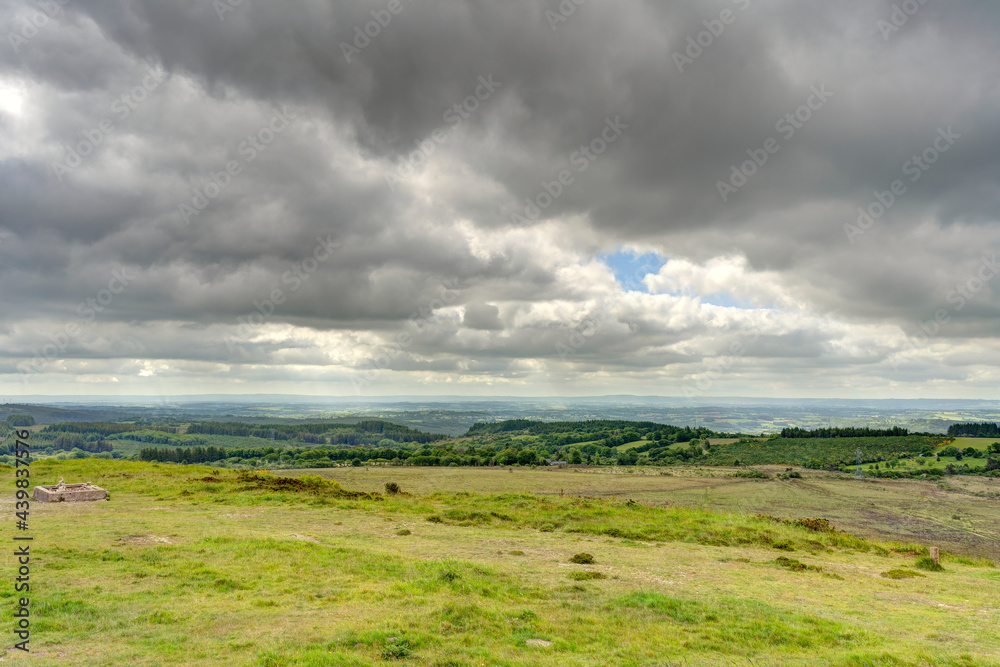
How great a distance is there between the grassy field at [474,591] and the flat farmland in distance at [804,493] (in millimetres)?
14064

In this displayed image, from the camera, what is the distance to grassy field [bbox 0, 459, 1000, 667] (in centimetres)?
1346

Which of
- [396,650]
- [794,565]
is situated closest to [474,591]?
[396,650]

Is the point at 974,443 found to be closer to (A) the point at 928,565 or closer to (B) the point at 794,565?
(A) the point at 928,565

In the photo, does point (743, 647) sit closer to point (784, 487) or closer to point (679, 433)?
point (784, 487)

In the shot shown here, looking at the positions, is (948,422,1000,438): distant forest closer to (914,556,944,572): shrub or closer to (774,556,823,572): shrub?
(914,556,944,572): shrub

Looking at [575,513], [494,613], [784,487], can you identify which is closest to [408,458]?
[784,487]

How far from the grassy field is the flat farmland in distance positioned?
554 inches

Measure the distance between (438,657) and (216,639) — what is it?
637cm

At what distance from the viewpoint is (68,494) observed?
3812 centimetres

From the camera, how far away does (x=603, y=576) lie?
22500 mm

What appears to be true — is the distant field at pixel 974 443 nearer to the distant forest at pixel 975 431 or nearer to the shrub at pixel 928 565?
the distant forest at pixel 975 431

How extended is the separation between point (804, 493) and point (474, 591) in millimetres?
68681

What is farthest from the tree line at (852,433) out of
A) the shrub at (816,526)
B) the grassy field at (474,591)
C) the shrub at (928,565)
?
the shrub at (928,565)

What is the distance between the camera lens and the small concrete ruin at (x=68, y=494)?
37.3m
